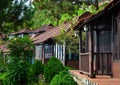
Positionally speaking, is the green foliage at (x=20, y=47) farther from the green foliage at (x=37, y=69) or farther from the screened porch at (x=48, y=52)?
the green foliage at (x=37, y=69)

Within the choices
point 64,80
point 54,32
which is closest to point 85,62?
point 64,80

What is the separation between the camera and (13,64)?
26109 millimetres

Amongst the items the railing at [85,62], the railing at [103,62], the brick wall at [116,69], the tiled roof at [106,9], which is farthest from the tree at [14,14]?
the brick wall at [116,69]

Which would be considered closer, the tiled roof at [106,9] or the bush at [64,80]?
the bush at [64,80]

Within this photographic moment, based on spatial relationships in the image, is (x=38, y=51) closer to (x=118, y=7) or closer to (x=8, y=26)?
(x=8, y=26)

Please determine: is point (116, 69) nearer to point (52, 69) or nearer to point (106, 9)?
point (106, 9)

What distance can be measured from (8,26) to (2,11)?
270 centimetres

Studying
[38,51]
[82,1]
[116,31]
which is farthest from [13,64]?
[38,51]

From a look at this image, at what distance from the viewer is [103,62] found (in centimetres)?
2012

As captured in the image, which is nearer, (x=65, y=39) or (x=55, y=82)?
(x=55, y=82)

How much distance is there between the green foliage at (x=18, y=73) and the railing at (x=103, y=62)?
6547 mm

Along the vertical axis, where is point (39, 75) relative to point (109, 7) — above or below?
below

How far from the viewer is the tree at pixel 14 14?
25.9 meters

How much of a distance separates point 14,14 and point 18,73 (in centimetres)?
444
